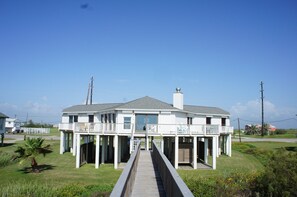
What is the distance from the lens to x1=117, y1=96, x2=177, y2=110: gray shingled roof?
32.5m

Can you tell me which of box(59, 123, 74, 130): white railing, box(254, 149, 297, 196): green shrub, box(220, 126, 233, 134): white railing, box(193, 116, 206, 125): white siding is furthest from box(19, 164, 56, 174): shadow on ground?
box(220, 126, 233, 134): white railing

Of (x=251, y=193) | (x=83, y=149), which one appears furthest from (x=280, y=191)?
(x=83, y=149)

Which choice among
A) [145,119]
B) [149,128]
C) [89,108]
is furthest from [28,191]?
[89,108]

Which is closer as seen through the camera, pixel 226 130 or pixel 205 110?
pixel 226 130

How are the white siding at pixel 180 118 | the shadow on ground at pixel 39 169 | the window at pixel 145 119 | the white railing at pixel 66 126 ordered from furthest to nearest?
the white railing at pixel 66 126
the white siding at pixel 180 118
the window at pixel 145 119
the shadow on ground at pixel 39 169

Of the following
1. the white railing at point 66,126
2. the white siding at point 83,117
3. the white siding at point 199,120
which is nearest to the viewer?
the white railing at point 66,126

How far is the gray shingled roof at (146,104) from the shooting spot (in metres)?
32.5

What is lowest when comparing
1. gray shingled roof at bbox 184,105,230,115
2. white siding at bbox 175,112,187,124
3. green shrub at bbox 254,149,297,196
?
green shrub at bbox 254,149,297,196

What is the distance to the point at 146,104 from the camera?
33.5 meters

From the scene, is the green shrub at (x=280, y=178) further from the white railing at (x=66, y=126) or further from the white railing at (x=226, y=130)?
the white railing at (x=66, y=126)

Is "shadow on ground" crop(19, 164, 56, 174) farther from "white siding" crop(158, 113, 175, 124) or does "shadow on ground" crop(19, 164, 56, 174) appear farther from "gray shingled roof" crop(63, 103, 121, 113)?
"gray shingled roof" crop(63, 103, 121, 113)

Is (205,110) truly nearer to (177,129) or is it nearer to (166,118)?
(166,118)

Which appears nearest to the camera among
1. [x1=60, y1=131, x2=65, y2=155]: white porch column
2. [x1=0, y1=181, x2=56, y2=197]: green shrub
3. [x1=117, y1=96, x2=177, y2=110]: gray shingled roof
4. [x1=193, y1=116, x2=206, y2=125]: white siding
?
[x1=0, y1=181, x2=56, y2=197]: green shrub

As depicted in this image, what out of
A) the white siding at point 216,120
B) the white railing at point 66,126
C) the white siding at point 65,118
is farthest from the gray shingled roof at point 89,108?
the white siding at point 216,120
